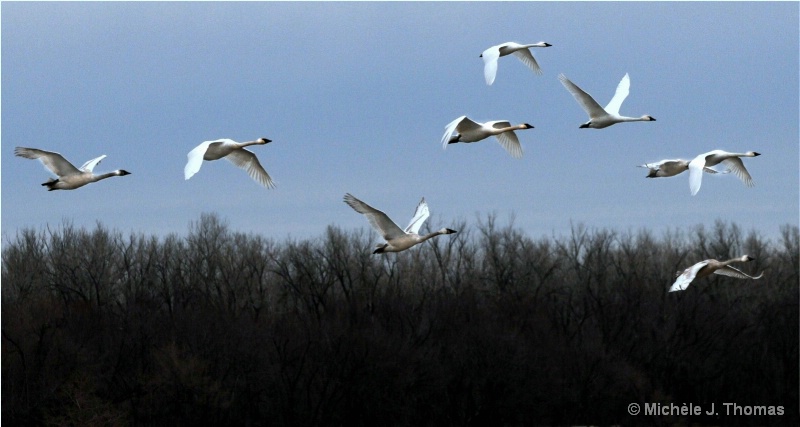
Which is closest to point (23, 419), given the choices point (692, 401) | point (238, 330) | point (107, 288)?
point (238, 330)

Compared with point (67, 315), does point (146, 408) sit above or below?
below

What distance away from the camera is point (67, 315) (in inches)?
2948

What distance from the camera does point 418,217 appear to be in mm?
24672

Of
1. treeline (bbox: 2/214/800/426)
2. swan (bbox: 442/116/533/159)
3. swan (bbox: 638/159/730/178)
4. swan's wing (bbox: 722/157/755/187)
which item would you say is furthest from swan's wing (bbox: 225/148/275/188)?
treeline (bbox: 2/214/800/426)

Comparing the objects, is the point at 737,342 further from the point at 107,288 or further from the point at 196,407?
the point at 107,288

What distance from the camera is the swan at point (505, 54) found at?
24.2 meters

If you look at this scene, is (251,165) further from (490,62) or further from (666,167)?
(666,167)

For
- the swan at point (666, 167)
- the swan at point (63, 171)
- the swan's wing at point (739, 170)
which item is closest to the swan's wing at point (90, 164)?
the swan at point (63, 171)

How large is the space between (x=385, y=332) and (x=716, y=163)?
50.5 m

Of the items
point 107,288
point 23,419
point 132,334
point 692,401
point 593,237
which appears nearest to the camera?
point 23,419

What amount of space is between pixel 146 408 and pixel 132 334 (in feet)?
22.1

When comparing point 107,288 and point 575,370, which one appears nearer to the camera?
point 575,370

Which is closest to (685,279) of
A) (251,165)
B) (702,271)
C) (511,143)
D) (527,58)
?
(702,271)

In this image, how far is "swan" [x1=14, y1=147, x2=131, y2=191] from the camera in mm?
24561
